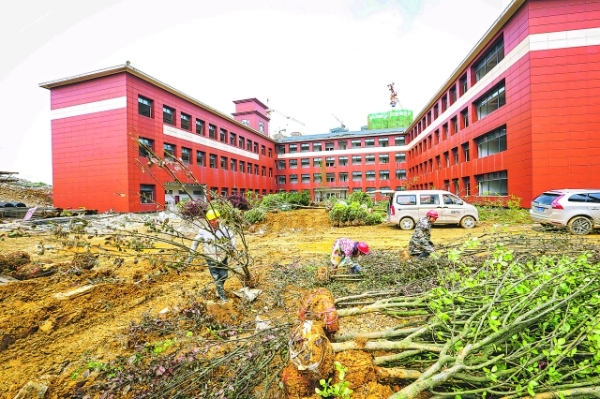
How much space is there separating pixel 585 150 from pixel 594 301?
16783 millimetres

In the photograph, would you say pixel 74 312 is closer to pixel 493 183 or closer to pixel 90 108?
pixel 493 183

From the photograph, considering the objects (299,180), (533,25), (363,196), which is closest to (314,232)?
(363,196)

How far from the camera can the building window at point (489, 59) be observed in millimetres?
17297

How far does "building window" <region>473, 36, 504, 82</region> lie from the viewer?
17.3 m

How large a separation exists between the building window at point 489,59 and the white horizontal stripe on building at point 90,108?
24676 mm

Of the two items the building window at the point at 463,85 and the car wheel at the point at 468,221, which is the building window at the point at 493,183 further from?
the building window at the point at 463,85

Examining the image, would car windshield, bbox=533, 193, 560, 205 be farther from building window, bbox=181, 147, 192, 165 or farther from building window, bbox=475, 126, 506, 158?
building window, bbox=181, 147, 192, 165

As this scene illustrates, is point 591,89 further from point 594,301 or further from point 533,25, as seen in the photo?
point 594,301

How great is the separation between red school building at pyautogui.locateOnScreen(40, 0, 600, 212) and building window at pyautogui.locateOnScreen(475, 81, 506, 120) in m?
0.07

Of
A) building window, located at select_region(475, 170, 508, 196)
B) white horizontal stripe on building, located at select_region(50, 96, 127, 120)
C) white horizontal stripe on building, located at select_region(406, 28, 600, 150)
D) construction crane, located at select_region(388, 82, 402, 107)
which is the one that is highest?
construction crane, located at select_region(388, 82, 402, 107)

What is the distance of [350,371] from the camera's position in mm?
2150

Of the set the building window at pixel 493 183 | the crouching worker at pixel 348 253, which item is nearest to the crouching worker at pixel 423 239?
the crouching worker at pixel 348 253

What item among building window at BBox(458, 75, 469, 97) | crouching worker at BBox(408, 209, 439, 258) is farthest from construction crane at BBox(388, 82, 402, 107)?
crouching worker at BBox(408, 209, 439, 258)

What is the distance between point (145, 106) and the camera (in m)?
21.6
